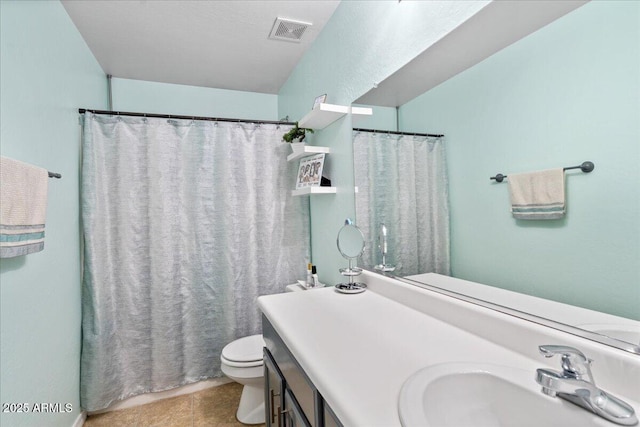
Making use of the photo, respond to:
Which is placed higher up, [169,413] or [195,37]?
[195,37]

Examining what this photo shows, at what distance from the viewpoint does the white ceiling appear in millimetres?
1853

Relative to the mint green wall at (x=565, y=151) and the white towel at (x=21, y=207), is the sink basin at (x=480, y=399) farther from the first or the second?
the white towel at (x=21, y=207)

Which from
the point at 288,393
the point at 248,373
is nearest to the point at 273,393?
the point at 288,393

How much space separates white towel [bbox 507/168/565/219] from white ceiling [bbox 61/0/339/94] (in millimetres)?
1589

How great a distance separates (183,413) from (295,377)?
1.49 meters

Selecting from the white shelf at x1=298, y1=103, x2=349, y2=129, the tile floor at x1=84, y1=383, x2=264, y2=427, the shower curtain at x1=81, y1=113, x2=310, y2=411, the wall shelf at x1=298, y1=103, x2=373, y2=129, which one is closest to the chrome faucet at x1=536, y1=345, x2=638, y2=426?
the wall shelf at x1=298, y1=103, x2=373, y2=129

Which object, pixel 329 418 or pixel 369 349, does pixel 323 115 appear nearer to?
pixel 369 349

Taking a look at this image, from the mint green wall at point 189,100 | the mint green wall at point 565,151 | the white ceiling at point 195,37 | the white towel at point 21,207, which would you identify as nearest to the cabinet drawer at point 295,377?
the mint green wall at point 565,151

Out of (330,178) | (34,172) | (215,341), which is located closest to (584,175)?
(330,178)

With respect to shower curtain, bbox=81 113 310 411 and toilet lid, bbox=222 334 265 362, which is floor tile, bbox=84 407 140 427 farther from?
toilet lid, bbox=222 334 265 362

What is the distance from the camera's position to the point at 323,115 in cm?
183

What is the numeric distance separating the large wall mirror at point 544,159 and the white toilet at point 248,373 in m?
1.10

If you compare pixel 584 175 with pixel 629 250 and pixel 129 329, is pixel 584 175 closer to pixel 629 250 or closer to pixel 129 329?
pixel 629 250

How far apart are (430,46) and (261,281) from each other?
1850mm
